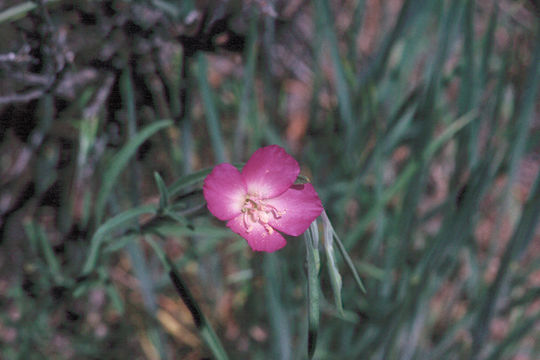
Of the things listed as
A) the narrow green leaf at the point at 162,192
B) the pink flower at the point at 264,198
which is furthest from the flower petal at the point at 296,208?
the narrow green leaf at the point at 162,192

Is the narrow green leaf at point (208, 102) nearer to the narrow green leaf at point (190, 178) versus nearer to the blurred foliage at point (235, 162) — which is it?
the blurred foliage at point (235, 162)

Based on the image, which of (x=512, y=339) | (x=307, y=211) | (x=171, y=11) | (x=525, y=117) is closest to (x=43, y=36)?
(x=171, y=11)

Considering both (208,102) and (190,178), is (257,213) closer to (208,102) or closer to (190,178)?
(190,178)

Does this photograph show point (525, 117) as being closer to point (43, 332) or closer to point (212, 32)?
point (212, 32)

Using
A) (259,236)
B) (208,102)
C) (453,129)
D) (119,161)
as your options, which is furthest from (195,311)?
(453,129)

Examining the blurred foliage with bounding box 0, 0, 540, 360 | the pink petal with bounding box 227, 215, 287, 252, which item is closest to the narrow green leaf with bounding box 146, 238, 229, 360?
the blurred foliage with bounding box 0, 0, 540, 360

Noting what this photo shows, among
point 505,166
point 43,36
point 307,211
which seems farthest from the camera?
point 505,166
